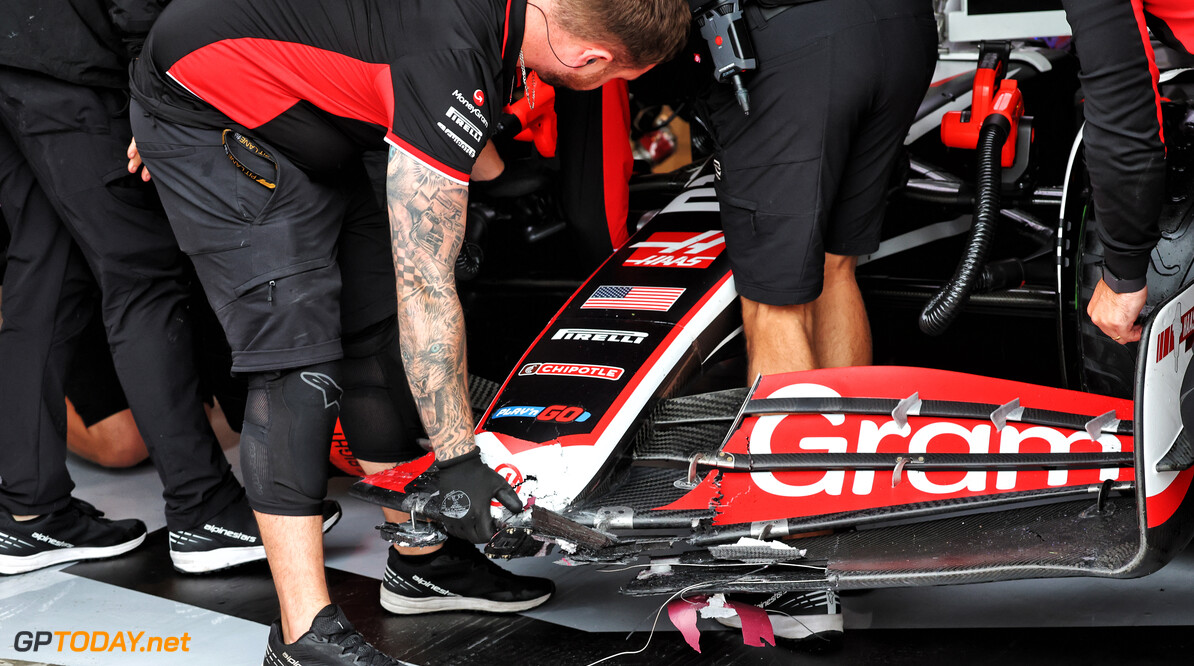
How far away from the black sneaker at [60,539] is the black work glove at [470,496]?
1.24 m

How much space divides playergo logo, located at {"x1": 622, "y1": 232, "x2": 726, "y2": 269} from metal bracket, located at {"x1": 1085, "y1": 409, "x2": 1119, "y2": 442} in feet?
2.53

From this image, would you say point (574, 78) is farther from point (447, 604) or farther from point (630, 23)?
point (447, 604)

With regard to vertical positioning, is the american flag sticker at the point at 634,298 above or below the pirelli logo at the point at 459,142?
below

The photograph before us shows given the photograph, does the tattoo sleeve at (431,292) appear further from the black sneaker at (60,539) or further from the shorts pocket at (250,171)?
the black sneaker at (60,539)

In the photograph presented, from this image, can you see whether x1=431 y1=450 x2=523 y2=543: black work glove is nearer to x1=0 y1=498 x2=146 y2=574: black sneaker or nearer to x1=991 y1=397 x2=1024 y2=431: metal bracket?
x1=991 y1=397 x2=1024 y2=431: metal bracket

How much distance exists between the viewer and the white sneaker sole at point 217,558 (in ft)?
7.56

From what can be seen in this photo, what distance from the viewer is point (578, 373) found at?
6.37 feet

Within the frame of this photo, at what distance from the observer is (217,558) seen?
230 centimetres

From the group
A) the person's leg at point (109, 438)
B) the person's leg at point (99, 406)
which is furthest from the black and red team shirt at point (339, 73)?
the person's leg at point (109, 438)

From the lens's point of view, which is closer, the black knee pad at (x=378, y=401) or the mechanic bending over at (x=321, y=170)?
the mechanic bending over at (x=321, y=170)

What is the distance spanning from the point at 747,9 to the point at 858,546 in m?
0.98

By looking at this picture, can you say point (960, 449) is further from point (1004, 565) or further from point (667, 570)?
point (667, 570)

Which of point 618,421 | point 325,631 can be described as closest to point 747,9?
point 618,421

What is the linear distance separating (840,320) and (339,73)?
1135 millimetres
